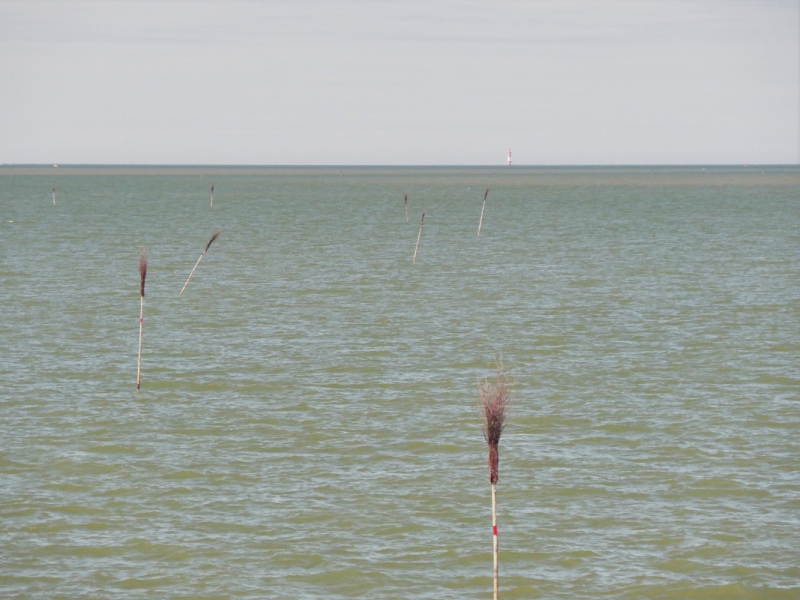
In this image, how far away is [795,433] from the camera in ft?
77.4

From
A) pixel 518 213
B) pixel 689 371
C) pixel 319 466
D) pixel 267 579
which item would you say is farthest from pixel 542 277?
pixel 518 213

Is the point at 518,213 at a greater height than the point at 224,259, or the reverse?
the point at 518,213

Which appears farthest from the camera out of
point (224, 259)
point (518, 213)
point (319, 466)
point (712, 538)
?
point (518, 213)

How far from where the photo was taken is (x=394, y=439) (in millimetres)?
23172

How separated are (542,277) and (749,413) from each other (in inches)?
Result: 1173

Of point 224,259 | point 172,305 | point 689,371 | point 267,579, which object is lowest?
point 267,579

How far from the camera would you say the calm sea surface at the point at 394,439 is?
16469 millimetres

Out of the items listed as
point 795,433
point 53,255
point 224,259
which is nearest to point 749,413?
point 795,433

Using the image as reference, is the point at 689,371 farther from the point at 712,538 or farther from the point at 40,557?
the point at 40,557

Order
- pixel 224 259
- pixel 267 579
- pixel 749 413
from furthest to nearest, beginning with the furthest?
pixel 224 259
pixel 749 413
pixel 267 579

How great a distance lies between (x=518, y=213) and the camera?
123 m

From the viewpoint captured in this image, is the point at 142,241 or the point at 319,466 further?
the point at 142,241

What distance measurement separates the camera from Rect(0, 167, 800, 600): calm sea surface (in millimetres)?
16469

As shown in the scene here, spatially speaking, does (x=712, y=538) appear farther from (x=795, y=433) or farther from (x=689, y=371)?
(x=689, y=371)
